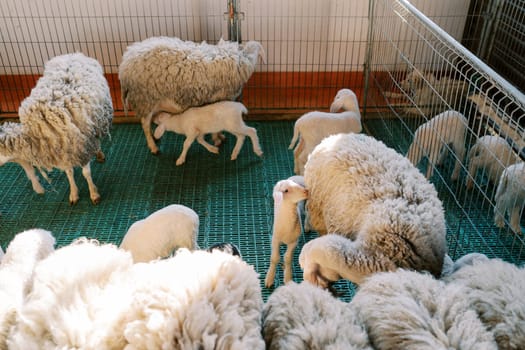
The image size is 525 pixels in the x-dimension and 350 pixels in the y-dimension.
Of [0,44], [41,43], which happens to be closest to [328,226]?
[41,43]

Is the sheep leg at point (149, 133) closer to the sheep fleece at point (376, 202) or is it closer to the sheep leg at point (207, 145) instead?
the sheep leg at point (207, 145)

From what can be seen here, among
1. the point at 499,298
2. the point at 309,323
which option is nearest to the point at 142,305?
the point at 309,323

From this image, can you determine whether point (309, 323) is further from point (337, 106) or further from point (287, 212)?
point (337, 106)

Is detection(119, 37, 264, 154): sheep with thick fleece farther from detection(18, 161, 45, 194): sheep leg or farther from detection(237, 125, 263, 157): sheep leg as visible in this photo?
detection(18, 161, 45, 194): sheep leg

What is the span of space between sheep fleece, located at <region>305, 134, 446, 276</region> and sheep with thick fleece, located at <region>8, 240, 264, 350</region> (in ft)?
3.73

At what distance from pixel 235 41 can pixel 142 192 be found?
193 cm

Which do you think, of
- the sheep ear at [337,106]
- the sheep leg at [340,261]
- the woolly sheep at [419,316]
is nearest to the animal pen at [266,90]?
the sheep ear at [337,106]

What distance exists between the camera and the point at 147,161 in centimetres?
473

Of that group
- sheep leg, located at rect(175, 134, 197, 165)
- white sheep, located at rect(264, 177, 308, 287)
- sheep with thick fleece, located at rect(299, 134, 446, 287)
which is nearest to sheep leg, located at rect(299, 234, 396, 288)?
sheep with thick fleece, located at rect(299, 134, 446, 287)

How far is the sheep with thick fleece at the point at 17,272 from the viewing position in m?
1.47

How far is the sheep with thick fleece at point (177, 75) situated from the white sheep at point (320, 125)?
38.5 inches

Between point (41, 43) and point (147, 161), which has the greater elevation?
point (41, 43)

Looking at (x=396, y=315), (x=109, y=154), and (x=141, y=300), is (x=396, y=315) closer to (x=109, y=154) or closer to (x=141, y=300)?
(x=141, y=300)

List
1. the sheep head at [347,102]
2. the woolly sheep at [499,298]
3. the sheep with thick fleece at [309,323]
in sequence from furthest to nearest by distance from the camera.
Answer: the sheep head at [347,102] → the woolly sheep at [499,298] → the sheep with thick fleece at [309,323]
